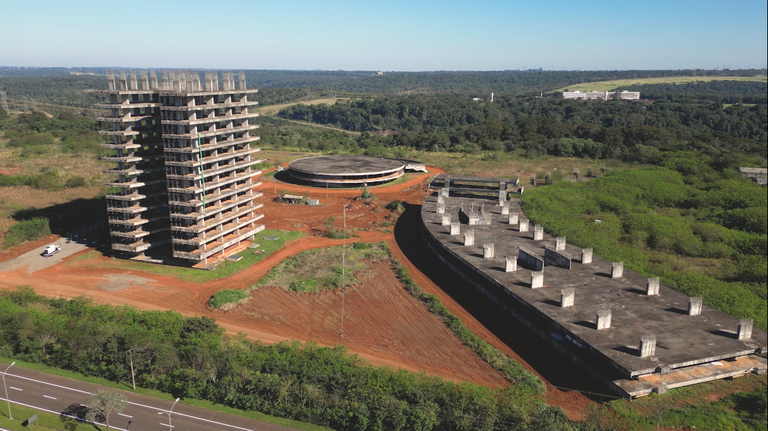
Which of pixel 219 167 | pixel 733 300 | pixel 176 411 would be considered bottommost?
pixel 176 411

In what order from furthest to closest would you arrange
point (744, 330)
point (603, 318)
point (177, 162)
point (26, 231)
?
point (26, 231)
point (177, 162)
point (603, 318)
point (744, 330)

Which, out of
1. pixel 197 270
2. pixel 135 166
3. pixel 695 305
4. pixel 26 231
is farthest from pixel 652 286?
pixel 26 231

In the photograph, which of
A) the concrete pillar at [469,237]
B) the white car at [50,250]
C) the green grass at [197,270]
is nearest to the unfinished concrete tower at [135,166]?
the green grass at [197,270]

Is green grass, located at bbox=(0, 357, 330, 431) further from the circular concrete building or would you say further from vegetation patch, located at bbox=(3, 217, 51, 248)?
the circular concrete building

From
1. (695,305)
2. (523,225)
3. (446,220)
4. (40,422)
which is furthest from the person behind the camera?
(446,220)

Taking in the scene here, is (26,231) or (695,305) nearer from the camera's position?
(695,305)

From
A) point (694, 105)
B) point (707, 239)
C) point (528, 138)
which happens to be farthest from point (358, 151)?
point (694, 105)

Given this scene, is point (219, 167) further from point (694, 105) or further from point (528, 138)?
point (694, 105)

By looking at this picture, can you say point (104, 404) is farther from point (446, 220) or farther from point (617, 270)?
point (446, 220)
